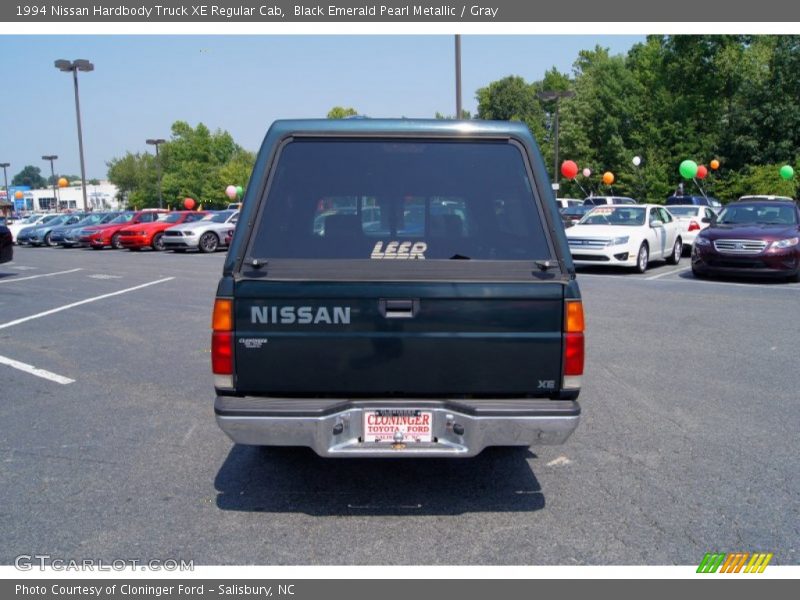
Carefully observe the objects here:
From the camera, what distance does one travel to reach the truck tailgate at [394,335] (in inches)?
141

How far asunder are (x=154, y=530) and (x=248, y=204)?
1.80 meters

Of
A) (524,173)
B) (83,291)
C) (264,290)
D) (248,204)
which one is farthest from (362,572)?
(83,291)

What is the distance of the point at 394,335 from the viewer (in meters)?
3.61

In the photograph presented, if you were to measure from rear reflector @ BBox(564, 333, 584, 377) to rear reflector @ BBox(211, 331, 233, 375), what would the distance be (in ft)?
5.66

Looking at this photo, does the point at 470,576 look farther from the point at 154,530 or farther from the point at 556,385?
the point at 154,530

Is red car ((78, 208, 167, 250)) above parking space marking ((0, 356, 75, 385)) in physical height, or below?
above

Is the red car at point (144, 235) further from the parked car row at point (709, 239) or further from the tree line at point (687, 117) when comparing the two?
the tree line at point (687, 117)

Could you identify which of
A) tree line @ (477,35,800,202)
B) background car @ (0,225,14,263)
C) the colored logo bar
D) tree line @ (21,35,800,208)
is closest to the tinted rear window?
the colored logo bar

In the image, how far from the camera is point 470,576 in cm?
334

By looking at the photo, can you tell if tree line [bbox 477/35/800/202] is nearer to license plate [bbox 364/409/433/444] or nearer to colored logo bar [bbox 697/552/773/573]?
colored logo bar [bbox 697/552/773/573]

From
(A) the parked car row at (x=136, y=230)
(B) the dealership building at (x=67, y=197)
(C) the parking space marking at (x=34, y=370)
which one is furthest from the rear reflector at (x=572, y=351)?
(B) the dealership building at (x=67, y=197)

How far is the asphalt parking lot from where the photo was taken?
3.60 meters

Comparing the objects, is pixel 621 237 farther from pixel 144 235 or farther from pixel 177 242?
pixel 144 235

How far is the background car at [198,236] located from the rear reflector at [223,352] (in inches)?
836
